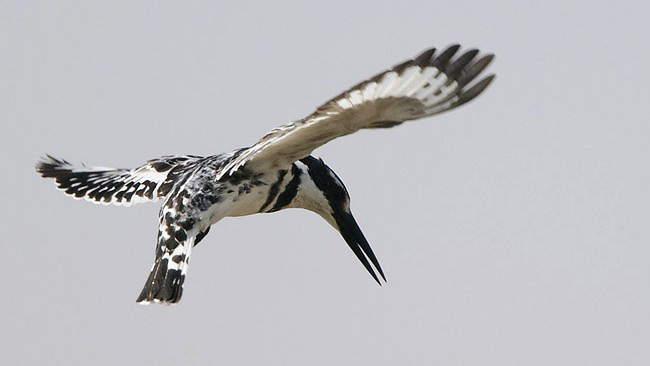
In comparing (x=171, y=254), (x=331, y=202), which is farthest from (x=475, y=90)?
(x=331, y=202)

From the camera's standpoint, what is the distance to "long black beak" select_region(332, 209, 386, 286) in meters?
7.74

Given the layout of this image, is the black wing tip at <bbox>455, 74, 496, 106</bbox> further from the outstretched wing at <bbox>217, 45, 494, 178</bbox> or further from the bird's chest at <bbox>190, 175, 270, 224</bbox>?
the bird's chest at <bbox>190, 175, 270, 224</bbox>

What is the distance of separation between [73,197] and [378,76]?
3.55m

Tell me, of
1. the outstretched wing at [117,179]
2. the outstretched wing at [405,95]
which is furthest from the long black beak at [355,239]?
the outstretched wing at [405,95]

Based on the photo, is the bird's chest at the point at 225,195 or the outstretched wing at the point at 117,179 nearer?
the bird's chest at the point at 225,195

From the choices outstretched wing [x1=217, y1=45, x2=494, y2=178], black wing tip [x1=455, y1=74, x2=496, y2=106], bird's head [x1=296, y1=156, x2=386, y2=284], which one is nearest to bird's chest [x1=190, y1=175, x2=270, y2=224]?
bird's head [x1=296, y1=156, x2=386, y2=284]

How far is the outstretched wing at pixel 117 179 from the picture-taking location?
7516 mm

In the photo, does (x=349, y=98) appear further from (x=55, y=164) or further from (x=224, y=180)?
(x=55, y=164)

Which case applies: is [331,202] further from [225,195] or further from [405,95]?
[405,95]

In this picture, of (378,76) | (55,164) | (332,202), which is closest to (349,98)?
(378,76)

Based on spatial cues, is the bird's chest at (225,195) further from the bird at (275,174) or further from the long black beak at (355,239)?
the long black beak at (355,239)

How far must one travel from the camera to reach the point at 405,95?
5.58 m

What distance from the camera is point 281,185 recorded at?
270 inches

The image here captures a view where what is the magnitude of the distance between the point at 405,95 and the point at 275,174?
1.38 metres
